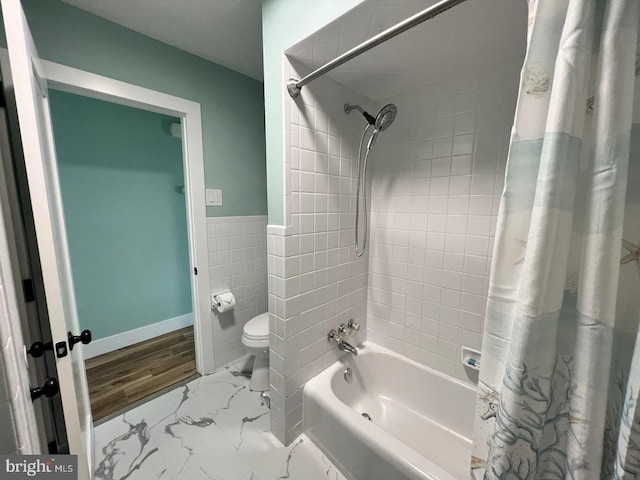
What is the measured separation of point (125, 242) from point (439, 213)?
104 inches

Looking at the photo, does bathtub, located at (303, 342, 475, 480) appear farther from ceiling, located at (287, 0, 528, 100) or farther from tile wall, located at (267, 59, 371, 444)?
ceiling, located at (287, 0, 528, 100)

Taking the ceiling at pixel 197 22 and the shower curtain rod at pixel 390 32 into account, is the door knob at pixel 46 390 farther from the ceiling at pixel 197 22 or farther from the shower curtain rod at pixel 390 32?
the ceiling at pixel 197 22

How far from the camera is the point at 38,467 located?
583mm

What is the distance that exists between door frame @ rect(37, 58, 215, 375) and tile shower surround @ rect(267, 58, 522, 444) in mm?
811

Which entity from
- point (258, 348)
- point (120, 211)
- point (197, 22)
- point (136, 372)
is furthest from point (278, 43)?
point (136, 372)

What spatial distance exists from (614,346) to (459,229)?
2.87ft

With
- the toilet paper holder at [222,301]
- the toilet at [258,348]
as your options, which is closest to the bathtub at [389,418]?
the toilet at [258,348]

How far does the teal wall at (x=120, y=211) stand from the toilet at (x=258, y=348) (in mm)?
1357

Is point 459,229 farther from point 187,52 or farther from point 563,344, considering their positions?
point 187,52

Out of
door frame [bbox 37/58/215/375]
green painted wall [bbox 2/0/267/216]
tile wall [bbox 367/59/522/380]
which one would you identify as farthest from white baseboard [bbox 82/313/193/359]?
tile wall [bbox 367/59/522/380]

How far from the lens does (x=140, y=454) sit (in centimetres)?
129

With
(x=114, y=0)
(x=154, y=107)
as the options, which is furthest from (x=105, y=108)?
(x=114, y=0)

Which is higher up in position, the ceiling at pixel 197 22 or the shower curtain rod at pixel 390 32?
the ceiling at pixel 197 22

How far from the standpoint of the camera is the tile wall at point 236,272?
6.20 feet
